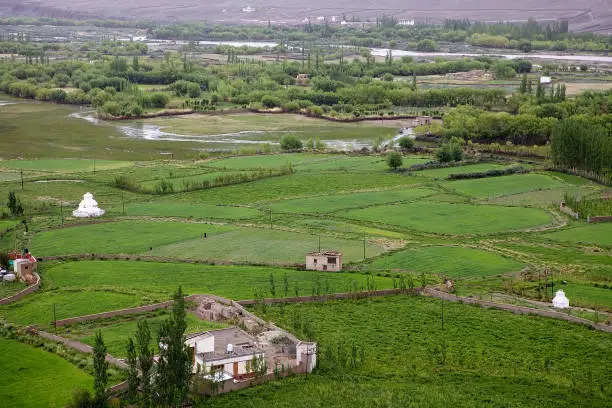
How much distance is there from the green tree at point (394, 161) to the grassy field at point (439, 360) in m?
23.6

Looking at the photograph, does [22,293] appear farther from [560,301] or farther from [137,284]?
[560,301]

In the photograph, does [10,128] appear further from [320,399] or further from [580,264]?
[320,399]

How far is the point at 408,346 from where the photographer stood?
1137 inches

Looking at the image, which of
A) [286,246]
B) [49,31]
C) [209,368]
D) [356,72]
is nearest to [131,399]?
[209,368]

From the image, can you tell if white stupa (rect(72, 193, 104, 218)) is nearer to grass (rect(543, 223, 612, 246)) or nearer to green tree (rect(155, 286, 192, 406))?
grass (rect(543, 223, 612, 246))

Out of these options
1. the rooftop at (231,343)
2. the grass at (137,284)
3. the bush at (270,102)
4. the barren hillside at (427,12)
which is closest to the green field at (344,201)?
the grass at (137,284)

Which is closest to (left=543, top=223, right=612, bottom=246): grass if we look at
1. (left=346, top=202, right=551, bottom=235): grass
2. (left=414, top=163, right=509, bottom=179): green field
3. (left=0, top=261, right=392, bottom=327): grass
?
(left=346, top=202, right=551, bottom=235): grass

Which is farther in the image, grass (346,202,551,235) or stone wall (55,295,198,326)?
grass (346,202,551,235)

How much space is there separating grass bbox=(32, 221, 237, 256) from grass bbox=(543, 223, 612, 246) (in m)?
13.4

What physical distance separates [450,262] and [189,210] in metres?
13.9

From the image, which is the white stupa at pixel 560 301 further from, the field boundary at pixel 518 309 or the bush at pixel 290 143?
the bush at pixel 290 143

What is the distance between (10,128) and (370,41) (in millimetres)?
83264

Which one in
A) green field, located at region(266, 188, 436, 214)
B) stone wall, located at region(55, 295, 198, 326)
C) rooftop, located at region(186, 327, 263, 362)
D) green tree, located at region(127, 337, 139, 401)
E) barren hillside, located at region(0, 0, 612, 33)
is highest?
barren hillside, located at region(0, 0, 612, 33)

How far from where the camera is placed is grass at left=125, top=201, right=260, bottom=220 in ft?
150
